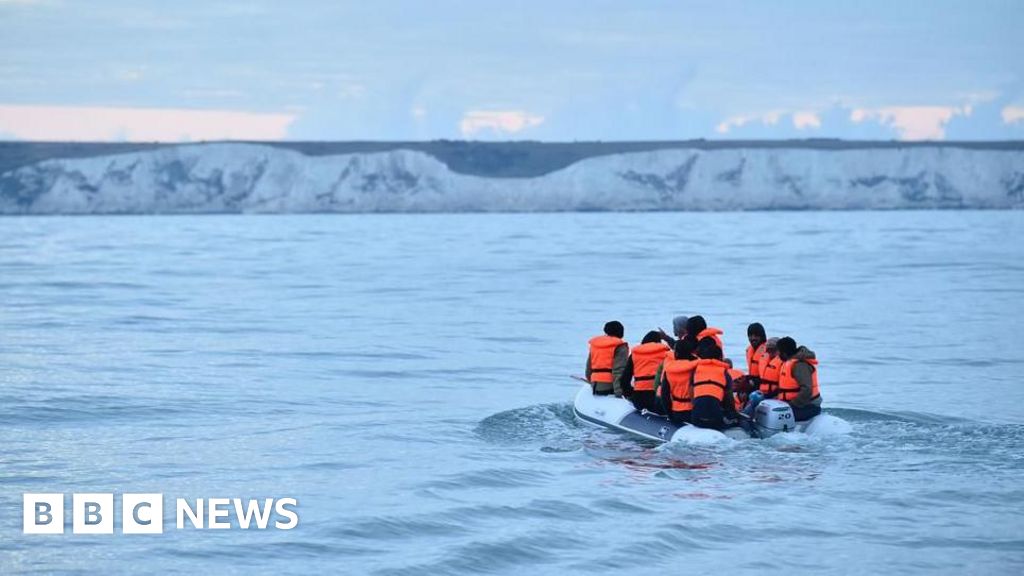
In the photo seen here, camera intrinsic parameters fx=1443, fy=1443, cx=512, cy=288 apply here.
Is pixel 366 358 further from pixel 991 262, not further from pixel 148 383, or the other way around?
pixel 991 262

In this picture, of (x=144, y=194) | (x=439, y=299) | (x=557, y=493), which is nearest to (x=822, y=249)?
(x=439, y=299)

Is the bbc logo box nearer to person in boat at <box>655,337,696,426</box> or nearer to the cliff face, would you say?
person in boat at <box>655,337,696,426</box>

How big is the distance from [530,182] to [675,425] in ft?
330

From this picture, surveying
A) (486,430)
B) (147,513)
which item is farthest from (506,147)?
(147,513)

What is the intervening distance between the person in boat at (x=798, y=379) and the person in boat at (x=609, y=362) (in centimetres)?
207

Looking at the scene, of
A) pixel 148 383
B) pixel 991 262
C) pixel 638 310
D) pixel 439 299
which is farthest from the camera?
pixel 991 262

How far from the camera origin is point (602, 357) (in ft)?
61.2

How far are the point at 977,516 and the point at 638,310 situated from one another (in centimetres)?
2246

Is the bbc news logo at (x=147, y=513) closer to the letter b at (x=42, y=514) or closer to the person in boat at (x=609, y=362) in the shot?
the letter b at (x=42, y=514)

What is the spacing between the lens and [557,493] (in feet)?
49.9

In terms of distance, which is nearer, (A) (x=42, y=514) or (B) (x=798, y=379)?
(A) (x=42, y=514)

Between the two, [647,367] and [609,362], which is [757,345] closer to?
[647,367]

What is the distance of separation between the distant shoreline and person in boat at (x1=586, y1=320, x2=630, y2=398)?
9675 centimetres

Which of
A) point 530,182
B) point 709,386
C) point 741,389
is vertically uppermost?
point 530,182
